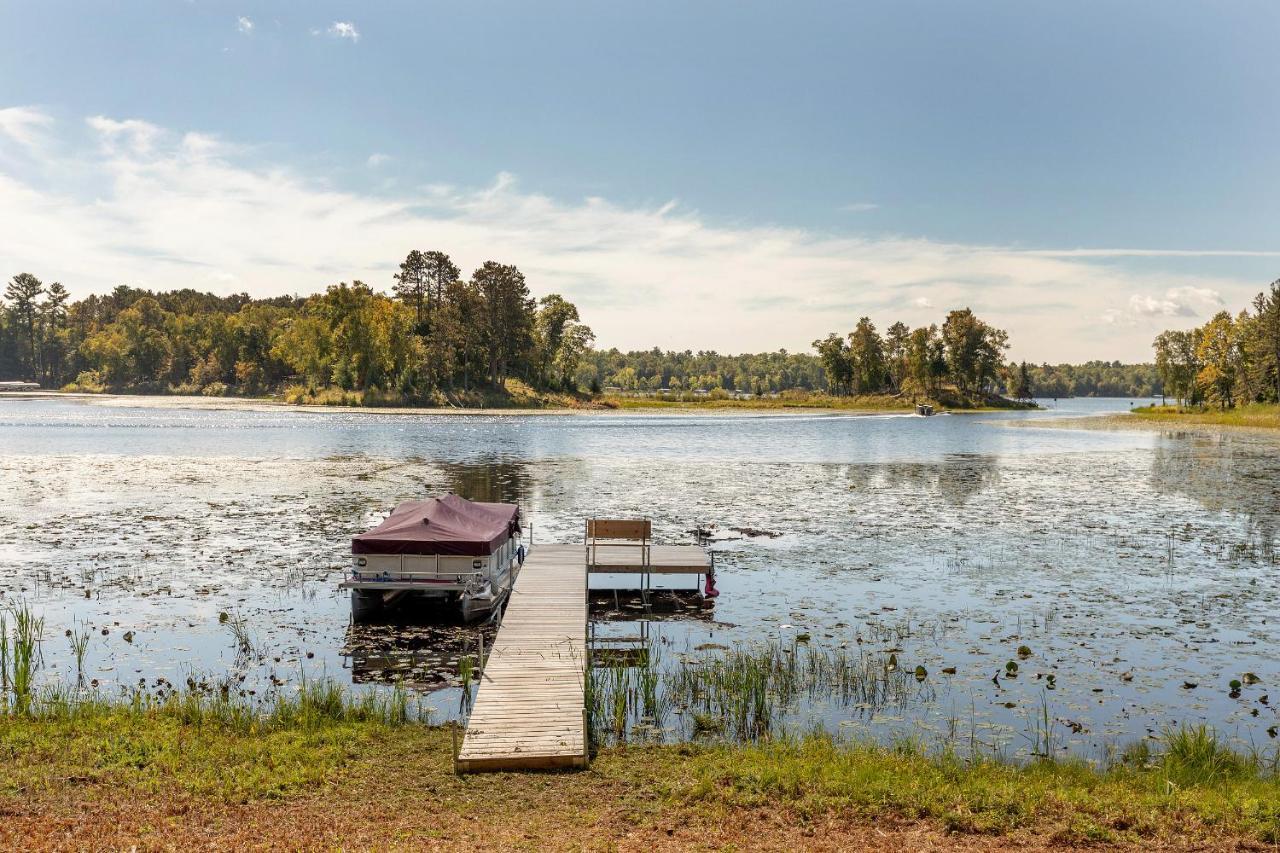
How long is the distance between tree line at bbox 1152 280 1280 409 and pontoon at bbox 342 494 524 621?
130m

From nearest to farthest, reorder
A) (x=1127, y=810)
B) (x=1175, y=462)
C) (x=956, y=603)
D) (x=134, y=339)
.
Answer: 1. (x=1127, y=810)
2. (x=956, y=603)
3. (x=1175, y=462)
4. (x=134, y=339)

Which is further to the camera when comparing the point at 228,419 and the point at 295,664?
the point at 228,419

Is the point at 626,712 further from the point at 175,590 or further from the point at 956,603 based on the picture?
the point at 175,590

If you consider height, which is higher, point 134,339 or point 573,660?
point 134,339

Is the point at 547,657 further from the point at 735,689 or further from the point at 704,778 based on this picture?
the point at 704,778

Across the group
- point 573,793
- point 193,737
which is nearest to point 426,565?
point 193,737

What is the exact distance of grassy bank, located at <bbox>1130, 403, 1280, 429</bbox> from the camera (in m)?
113

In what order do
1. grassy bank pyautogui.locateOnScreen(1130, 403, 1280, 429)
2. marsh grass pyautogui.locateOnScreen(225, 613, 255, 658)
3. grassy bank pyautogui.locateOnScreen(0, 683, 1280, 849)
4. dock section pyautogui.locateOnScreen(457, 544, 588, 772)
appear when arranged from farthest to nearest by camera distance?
grassy bank pyautogui.locateOnScreen(1130, 403, 1280, 429) < marsh grass pyautogui.locateOnScreen(225, 613, 255, 658) < dock section pyautogui.locateOnScreen(457, 544, 588, 772) < grassy bank pyautogui.locateOnScreen(0, 683, 1280, 849)

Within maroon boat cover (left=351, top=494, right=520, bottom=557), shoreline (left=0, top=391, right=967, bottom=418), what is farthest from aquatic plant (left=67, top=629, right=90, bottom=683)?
shoreline (left=0, top=391, right=967, bottom=418)

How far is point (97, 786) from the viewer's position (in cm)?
1099

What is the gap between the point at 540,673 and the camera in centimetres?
1573

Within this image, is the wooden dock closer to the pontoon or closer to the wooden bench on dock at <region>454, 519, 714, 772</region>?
the wooden bench on dock at <region>454, 519, 714, 772</region>

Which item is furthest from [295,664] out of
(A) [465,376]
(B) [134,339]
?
(B) [134,339]

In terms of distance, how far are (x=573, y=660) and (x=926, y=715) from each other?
6.37 meters
